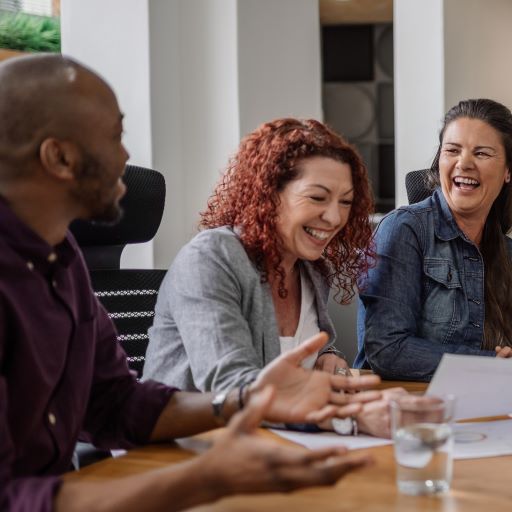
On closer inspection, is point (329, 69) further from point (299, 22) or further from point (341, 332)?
point (341, 332)

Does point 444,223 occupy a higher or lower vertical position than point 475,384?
higher

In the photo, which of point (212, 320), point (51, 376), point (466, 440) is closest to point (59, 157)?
point (51, 376)

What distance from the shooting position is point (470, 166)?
2373mm

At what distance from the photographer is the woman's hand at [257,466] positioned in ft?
2.84

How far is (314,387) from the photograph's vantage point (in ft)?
4.37

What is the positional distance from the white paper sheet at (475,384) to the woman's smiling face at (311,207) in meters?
0.51

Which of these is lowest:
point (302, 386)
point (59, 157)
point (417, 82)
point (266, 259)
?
point (302, 386)

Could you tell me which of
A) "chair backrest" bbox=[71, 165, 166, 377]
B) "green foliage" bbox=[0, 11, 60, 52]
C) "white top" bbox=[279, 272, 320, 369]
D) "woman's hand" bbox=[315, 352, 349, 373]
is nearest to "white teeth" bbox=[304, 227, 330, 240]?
"white top" bbox=[279, 272, 320, 369]

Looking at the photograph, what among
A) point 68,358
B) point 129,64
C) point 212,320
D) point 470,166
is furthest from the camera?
point 129,64

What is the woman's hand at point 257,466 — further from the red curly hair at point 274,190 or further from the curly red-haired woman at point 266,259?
the red curly hair at point 274,190

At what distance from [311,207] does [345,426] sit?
1.82 ft

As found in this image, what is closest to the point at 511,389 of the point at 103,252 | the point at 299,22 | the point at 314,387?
the point at 314,387

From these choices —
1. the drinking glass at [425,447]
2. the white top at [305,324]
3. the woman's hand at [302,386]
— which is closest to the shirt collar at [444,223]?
the white top at [305,324]

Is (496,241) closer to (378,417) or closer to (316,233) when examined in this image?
(316,233)
